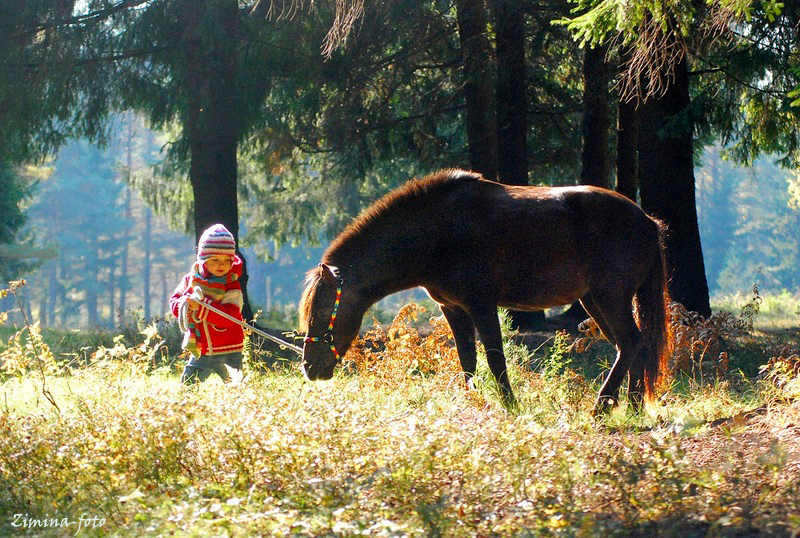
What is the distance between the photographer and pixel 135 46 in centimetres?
1420

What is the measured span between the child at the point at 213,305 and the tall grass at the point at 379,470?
0.49m

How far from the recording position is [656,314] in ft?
24.3

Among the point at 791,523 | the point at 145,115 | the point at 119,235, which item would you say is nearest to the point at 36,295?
the point at 119,235

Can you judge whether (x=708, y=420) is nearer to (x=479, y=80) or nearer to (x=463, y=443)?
(x=463, y=443)

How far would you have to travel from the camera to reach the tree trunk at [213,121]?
13.7 m

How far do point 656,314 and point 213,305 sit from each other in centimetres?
354

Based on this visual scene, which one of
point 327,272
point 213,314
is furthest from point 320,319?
point 213,314

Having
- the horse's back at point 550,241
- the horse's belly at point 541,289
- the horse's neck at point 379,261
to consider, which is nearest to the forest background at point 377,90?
the horse's back at point 550,241

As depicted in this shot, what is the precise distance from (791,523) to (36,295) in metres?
54.3

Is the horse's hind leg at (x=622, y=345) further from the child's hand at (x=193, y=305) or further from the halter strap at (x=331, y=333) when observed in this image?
the child's hand at (x=193, y=305)

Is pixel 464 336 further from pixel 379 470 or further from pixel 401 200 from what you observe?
pixel 379 470

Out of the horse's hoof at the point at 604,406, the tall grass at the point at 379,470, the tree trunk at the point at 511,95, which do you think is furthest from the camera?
the tree trunk at the point at 511,95

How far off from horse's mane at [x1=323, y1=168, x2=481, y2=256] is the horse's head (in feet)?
1.03

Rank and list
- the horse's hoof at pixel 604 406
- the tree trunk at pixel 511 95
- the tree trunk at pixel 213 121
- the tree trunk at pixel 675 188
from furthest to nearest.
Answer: the tree trunk at pixel 511 95 → the tree trunk at pixel 213 121 → the tree trunk at pixel 675 188 → the horse's hoof at pixel 604 406
